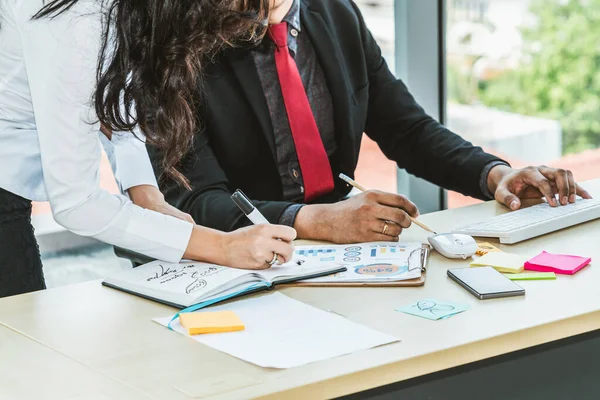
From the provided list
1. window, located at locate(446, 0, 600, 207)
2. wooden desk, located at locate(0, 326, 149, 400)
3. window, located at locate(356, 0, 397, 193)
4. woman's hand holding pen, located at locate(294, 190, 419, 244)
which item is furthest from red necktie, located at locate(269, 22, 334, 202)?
window, located at locate(446, 0, 600, 207)

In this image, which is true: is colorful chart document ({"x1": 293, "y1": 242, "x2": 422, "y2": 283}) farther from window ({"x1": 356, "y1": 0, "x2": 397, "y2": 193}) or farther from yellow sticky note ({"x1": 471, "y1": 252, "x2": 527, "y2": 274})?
window ({"x1": 356, "y1": 0, "x2": 397, "y2": 193})

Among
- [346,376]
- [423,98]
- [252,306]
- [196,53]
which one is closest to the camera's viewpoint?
[346,376]

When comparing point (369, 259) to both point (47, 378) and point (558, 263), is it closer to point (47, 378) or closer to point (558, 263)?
point (558, 263)

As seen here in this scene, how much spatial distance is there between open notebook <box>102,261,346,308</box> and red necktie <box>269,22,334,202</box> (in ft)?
1.84

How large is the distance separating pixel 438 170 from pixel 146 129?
943 millimetres

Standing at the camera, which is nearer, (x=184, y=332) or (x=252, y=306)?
(x=184, y=332)

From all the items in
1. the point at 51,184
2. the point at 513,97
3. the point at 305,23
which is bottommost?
the point at 513,97

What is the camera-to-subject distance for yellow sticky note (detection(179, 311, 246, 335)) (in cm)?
127

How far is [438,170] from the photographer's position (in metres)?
2.26

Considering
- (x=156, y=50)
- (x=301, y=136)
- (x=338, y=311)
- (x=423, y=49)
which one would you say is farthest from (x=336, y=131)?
(x=423, y=49)

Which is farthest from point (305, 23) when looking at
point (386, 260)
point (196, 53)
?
point (386, 260)

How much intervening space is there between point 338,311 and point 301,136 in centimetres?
81

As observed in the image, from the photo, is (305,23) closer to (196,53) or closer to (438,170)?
(438,170)

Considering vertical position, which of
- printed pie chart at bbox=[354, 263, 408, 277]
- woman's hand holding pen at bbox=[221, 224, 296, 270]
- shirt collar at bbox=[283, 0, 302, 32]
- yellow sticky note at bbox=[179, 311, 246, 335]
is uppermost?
shirt collar at bbox=[283, 0, 302, 32]
